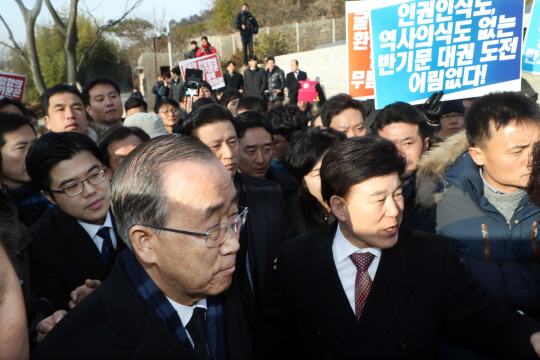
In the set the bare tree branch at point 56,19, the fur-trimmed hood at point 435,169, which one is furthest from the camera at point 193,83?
the bare tree branch at point 56,19

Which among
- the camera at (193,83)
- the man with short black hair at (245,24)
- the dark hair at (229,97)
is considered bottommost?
the dark hair at (229,97)

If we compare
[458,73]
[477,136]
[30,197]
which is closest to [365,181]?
[477,136]

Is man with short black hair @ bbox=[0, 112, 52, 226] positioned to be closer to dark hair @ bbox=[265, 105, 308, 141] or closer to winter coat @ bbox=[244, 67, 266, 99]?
dark hair @ bbox=[265, 105, 308, 141]

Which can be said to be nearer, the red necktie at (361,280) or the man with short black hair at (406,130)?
the red necktie at (361,280)

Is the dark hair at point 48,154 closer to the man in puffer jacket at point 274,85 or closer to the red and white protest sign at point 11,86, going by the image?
the red and white protest sign at point 11,86

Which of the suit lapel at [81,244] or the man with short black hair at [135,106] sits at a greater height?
the man with short black hair at [135,106]

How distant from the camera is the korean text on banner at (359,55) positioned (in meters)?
4.21

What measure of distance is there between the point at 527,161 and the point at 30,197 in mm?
3065

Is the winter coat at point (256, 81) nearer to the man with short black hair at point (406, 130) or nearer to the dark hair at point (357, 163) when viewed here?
the man with short black hair at point (406, 130)

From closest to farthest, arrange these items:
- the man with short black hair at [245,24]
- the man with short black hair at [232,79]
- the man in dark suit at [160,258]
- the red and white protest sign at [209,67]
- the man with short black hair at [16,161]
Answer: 1. the man in dark suit at [160,258]
2. the man with short black hair at [16,161]
3. the red and white protest sign at [209,67]
4. the man with short black hair at [232,79]
5. the man with short black hair at [245,24]

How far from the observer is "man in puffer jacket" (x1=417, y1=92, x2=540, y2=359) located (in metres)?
1.82

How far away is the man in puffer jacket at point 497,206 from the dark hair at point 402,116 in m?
0.90

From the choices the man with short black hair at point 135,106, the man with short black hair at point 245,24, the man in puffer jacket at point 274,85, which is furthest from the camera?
the man with short black hair at point 245,24

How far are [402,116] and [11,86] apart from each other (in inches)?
244
